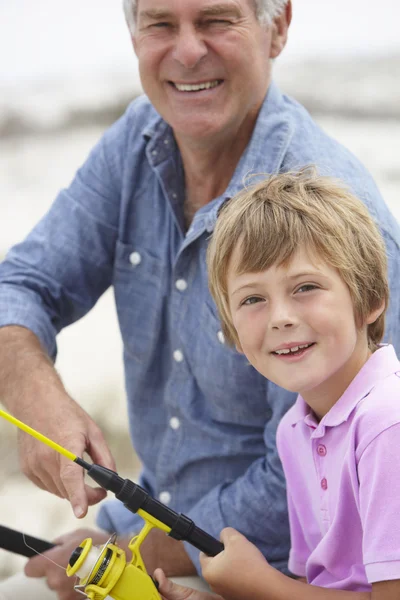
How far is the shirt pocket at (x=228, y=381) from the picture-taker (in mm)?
1748

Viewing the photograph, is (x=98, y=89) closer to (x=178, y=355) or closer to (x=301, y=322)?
(x=178, y=355)

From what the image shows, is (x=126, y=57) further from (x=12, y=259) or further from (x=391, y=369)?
(x=391, y=369)

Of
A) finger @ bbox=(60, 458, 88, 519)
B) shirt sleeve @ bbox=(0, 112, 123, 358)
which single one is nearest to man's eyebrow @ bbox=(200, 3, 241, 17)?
shirt sleeve @ bbox=(0, 112, 123, 358)

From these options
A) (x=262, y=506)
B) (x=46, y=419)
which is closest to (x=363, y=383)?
(x=262, y=506)

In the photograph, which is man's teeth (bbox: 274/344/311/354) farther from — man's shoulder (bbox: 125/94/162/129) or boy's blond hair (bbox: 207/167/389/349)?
man's shoulder (bbox: 125/94/162/129)

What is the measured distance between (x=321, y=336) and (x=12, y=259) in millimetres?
906

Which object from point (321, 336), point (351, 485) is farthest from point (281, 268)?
point (351, 485)

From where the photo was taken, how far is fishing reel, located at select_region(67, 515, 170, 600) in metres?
1.32

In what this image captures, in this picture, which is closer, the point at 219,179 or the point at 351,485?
the point at 351,485

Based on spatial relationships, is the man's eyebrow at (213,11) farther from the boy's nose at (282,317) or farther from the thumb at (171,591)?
the thumb at (171,591)

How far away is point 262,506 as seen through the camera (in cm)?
168

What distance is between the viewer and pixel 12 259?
202 centimetres

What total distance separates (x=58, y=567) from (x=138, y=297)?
565 mm

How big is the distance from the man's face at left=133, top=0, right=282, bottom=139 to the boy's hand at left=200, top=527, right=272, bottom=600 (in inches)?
30.5
